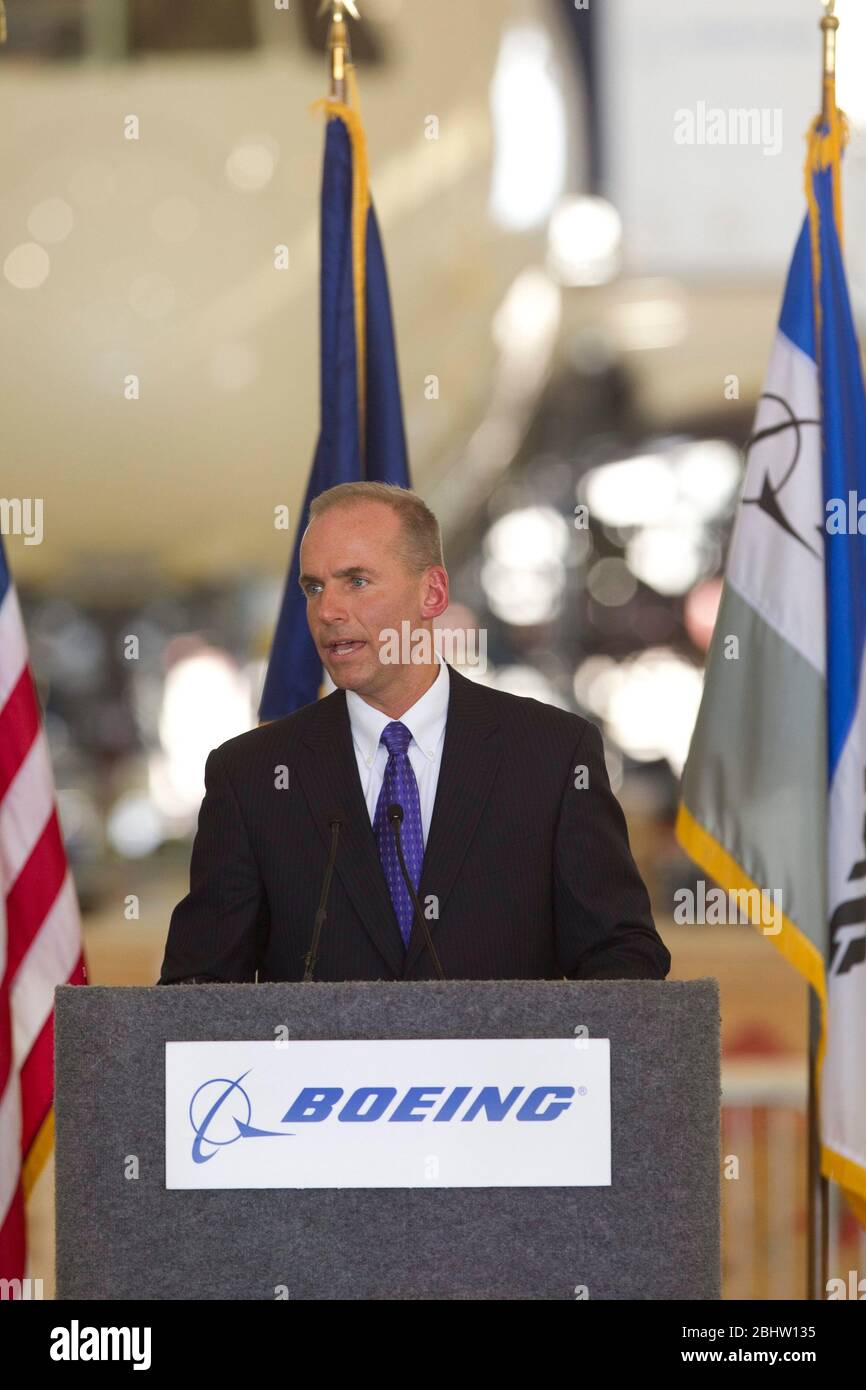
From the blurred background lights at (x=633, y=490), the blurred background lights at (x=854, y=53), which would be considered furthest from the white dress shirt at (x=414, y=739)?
the blurred background lights at (x=633, y=490)

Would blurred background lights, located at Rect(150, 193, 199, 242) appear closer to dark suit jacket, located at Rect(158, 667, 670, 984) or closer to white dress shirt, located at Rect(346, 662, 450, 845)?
white dress shirt, located at Rect(346, 662, 450, 845)

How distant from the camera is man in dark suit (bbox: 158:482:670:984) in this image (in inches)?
93.5

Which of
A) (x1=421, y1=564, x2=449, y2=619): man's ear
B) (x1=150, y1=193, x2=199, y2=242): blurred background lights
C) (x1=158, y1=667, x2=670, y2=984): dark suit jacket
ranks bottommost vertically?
(x1=158, y1=667, x2=670, y2=984): dark suit jacket

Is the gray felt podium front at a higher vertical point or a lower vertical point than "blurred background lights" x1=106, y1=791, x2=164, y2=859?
lower

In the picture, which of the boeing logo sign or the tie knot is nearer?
the boeing logo sign

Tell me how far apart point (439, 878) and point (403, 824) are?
0.11 meters

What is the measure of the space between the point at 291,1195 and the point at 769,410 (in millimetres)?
2486

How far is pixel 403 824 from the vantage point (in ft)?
8.05

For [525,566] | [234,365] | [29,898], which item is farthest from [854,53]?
[525,566]

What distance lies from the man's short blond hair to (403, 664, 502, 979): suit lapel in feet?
0.73

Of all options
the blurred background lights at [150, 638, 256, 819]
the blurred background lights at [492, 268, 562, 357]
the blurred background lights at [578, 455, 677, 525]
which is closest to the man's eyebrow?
the blurred background lights at [492, 268, 562, 357]

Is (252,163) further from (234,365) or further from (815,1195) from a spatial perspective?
(815,1195)

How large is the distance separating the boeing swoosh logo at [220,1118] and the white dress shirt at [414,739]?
29.4 inches

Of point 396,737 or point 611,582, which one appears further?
point 611,582
